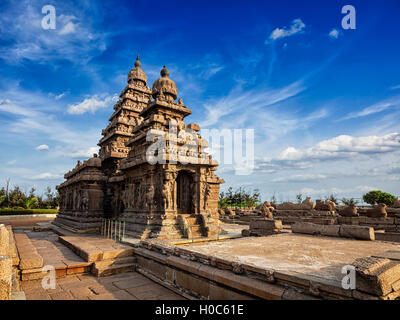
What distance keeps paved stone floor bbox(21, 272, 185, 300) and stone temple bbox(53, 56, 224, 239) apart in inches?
135

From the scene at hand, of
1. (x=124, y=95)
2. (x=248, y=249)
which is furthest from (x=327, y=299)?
(x=124, y=95)

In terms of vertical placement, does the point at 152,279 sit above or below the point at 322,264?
below

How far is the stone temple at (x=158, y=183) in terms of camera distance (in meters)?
10.9

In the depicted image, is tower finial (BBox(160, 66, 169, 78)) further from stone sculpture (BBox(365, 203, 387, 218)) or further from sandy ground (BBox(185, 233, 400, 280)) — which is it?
stone sculpture (BBox(365, 203, 387, 218))

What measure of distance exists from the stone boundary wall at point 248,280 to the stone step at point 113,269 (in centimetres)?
86

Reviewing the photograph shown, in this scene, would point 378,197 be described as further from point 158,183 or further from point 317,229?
point 158,183

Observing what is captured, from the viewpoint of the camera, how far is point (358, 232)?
8.49m

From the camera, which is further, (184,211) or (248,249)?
(184,211)

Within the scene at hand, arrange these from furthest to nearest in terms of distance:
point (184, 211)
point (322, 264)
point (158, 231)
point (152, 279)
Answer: point (184, 211) → point (158, 231) → point (152, 279) → point (322, 264)

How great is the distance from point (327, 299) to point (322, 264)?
1.66 m

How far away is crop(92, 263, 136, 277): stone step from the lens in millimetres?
6954
